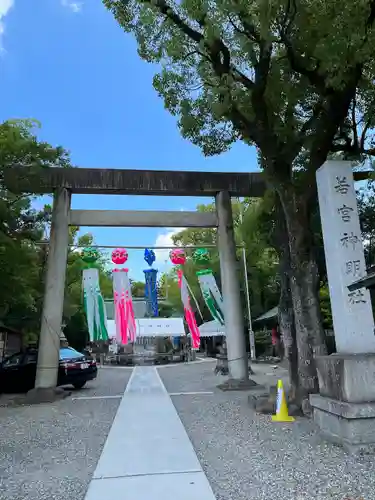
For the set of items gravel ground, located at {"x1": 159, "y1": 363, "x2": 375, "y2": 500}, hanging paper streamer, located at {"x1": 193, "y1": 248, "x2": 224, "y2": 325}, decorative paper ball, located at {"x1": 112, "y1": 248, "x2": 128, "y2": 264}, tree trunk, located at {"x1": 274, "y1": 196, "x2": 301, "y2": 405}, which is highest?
decorative paper ball, located at {"x1": 112, "y1": 248, "x2": 128, "y2": 264}

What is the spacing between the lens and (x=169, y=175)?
1320 centimetres

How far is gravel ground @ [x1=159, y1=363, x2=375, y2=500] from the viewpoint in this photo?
14.0 feet

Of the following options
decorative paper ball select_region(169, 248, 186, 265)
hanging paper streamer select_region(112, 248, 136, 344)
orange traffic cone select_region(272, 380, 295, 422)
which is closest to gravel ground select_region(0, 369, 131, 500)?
orange traffic cone select_region(272, 380, 295, 422)

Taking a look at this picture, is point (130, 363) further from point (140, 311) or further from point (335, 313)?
point (335, 313)

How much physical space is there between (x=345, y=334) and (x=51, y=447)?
15.1ft

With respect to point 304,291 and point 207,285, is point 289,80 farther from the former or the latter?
point 207,285

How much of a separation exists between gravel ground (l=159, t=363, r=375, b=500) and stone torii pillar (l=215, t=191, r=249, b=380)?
183 inches

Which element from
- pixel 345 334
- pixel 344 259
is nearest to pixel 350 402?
pixel 345 334

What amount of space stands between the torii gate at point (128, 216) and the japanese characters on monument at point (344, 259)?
18.1 feet

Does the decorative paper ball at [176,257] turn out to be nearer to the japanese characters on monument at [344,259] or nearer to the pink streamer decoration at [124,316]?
the pink streamer decoration at [124,316]

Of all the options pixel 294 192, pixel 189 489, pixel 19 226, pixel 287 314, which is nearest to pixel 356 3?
pixel 294 192

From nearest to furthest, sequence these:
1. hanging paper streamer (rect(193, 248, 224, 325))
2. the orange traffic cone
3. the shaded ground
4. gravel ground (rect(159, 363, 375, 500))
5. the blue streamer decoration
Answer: gravel ground (rect(159, 363, 375, 500)) → the shaded ground → the orange traffic cone → hanging paper streamer (rect(193, 248, 224, 325)) → the blue streamer decoration

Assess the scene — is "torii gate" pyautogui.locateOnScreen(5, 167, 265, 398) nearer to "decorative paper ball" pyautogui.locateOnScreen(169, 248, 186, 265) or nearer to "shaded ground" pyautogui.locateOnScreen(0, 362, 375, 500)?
"decorative paper ball" pyautogui.locateOnScreen(169, 248, 186, 265)

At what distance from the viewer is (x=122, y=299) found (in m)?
16.7
